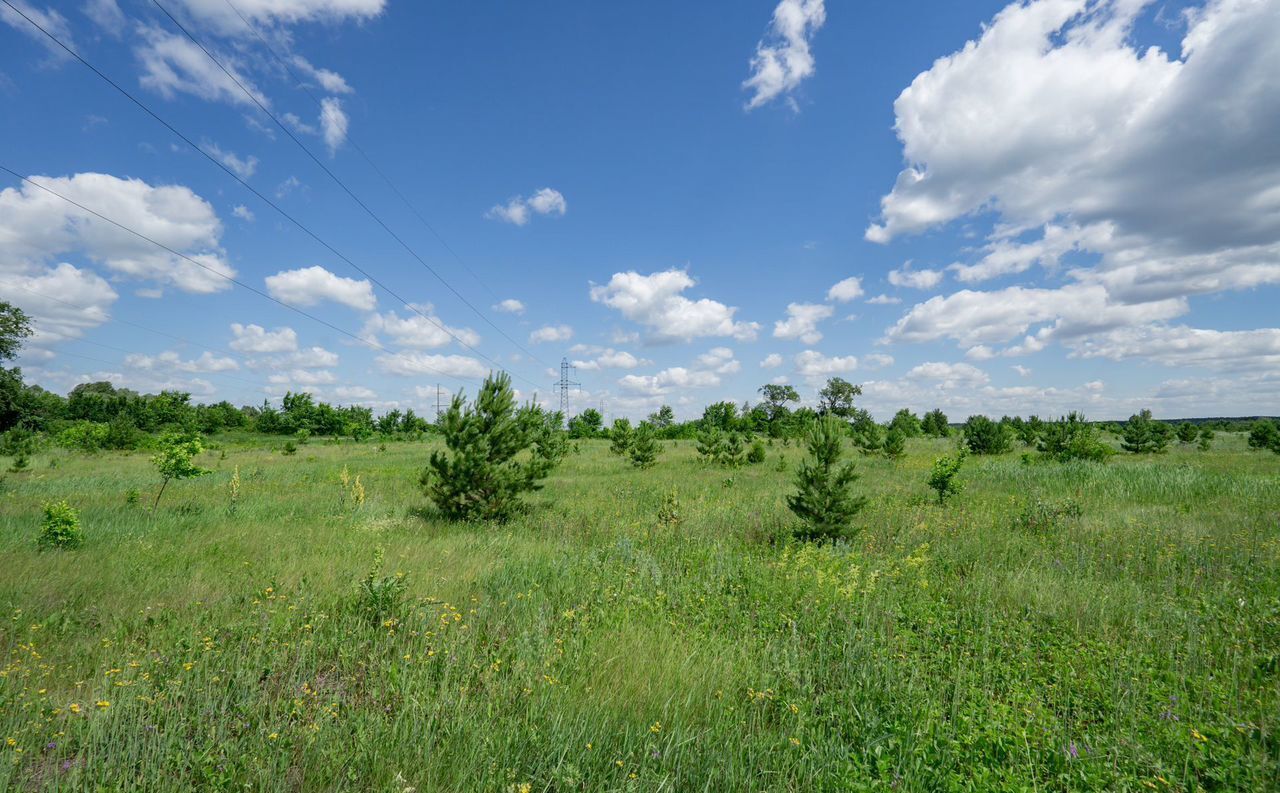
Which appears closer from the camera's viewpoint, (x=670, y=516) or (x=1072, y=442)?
(x=670, y=516)

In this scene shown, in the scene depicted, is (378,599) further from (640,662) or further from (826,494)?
(826,494)

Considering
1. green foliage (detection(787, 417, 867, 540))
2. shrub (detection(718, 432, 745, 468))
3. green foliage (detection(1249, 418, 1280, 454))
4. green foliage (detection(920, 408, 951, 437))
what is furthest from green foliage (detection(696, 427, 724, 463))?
green foliage (detection(920, 408, 951, 437))

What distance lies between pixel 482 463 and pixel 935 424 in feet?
209

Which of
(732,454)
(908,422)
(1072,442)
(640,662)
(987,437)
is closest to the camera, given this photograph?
(640,662)

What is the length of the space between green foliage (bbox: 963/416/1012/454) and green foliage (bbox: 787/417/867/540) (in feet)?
92.5

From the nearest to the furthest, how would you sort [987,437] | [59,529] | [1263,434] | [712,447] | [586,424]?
1. [59,529]
2. [712,447]
3. [987,437]
4. [1263,434]
5. [586,424]

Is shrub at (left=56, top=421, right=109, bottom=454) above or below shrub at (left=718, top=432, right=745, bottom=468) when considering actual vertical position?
above

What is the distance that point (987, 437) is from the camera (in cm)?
3161

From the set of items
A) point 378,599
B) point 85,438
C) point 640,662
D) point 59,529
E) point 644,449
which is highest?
point 85,438

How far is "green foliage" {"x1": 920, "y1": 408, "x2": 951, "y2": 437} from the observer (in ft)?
196

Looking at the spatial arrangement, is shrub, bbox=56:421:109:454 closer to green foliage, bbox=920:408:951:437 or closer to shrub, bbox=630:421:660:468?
shrub, bbox=630:421:660:468

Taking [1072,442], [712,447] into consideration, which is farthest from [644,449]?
[1072,442]

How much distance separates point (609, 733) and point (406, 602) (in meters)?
3.06

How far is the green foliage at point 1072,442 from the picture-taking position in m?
22.9
